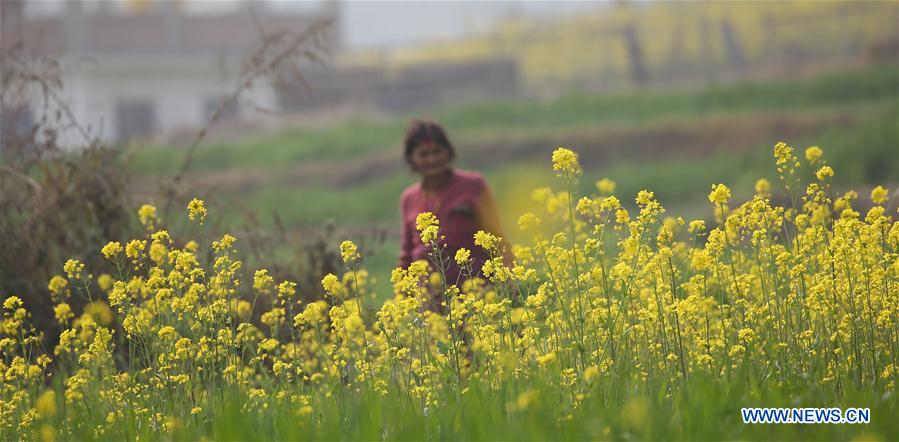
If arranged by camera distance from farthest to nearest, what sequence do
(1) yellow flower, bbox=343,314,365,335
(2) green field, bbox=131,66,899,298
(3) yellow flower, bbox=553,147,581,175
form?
(2) green field, bbox=131,66,899,298, (3) yellow flower, bbox=553,147,581,175, (1) yellow flower, bbox=343,314,365,335

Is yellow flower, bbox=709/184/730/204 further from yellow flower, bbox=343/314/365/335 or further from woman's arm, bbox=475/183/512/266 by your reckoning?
woman's arm, bbox=475/183/512/266

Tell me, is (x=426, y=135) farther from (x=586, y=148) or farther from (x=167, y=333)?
(x=586, y=148)

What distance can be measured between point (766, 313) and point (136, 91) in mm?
35011

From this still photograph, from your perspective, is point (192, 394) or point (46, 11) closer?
point (192, 394)

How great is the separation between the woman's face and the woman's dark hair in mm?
20

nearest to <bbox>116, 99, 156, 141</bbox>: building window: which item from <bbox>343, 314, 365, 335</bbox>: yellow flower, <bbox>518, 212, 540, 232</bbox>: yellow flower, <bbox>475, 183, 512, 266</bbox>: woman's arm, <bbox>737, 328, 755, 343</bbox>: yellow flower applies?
<bbox>475, 183, 512, 266</bbox>: woman's arm

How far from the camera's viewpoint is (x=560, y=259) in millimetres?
6156

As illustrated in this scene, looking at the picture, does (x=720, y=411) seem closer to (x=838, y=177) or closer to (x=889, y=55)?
(x=838, y=177)

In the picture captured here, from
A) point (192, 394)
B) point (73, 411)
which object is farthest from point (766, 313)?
point (73, 411)

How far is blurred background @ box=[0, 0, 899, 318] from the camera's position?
31.0 feet

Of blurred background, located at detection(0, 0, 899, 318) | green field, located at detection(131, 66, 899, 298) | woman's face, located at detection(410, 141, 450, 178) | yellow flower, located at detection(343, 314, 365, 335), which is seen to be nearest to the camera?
yellow flower, located at detection(343, 314, 365, 335)

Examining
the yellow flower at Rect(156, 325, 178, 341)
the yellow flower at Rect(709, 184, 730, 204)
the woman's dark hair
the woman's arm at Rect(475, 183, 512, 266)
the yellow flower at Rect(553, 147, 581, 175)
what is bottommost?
the yellow flower at Rect(156, 325, 178, 341)

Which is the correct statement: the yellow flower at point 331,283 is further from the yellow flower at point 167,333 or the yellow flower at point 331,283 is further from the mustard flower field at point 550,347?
the yellow flower at point 167,333

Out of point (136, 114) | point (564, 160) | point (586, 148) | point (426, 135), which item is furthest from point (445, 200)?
point (136, 114)
